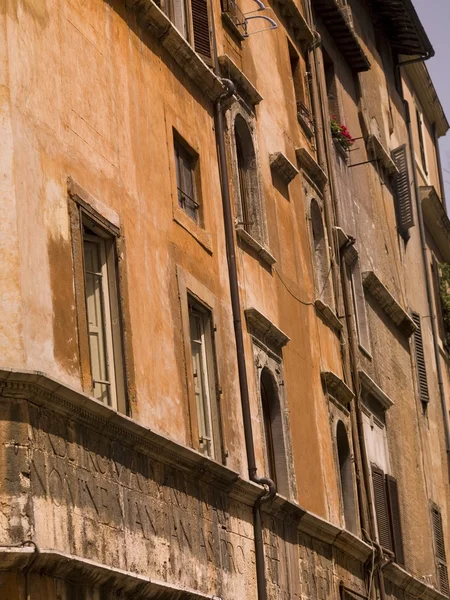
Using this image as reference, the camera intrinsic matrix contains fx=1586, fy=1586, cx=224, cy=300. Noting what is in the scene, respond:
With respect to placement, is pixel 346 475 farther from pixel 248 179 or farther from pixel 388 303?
pixel 388 303

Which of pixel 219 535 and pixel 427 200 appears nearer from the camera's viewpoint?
pixel 219 535

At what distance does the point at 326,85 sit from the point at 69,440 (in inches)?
550

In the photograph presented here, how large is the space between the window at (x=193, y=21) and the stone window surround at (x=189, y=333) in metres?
2.80

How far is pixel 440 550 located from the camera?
1030 inches

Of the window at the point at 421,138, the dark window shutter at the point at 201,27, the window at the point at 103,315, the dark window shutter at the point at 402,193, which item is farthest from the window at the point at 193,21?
the window at the point at 421,138

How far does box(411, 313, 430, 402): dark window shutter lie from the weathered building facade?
1357mm

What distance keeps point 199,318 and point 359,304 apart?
28.3 feet

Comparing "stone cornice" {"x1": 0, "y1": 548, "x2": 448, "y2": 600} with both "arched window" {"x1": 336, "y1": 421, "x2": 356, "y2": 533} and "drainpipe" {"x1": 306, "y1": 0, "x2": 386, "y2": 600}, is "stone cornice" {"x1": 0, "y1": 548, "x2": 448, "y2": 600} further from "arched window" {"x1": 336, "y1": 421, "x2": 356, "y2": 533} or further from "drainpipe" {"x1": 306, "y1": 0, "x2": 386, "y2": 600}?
"drainpipe" {"x1": 306, "y1": 0, "x2": 386, "y2": 600}

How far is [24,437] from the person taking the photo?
10.3 metres

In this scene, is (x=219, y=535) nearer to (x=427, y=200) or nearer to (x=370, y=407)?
(x=370, y=407)

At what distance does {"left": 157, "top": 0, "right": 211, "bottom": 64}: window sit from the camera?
1593 cm

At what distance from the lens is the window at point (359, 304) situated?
23.2 meters

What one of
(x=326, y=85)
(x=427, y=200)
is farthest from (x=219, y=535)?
(x=427, y=200)

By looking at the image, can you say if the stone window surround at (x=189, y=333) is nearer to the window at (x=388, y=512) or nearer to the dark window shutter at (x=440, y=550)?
the window at (x=388, y=512)
